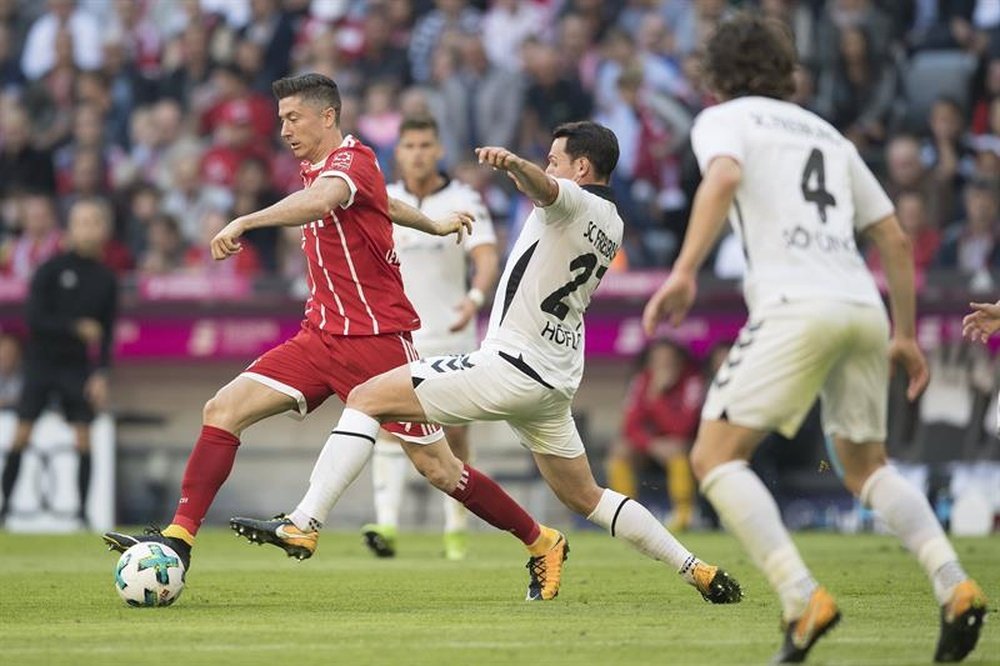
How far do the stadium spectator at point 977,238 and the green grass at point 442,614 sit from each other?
185 inches

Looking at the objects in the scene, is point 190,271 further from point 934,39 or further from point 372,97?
point 934,39

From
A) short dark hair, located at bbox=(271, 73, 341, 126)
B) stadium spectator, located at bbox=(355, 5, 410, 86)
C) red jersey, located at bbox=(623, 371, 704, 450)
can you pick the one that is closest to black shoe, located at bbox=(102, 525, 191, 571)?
short dark hair, located at bbox=(271, 73, 341, 126)

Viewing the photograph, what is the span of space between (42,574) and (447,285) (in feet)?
11.9

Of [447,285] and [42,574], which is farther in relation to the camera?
[447,285]

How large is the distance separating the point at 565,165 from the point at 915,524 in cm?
285

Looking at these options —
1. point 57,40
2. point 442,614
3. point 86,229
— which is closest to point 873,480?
point 442,614

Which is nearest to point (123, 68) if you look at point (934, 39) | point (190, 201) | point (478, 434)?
point (190, 201)

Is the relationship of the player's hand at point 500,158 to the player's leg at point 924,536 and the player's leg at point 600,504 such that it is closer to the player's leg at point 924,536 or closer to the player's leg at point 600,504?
the player's leg at point 600,504

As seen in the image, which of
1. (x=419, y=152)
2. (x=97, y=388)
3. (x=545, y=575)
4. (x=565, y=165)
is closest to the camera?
(x=565, y=165)

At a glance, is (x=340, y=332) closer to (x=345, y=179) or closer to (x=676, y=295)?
(x=345, y=179)

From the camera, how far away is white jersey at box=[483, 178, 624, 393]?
8789mm

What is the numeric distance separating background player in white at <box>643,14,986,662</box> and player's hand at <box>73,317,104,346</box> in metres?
11.4

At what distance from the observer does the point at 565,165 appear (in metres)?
8.97

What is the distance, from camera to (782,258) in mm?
6742
